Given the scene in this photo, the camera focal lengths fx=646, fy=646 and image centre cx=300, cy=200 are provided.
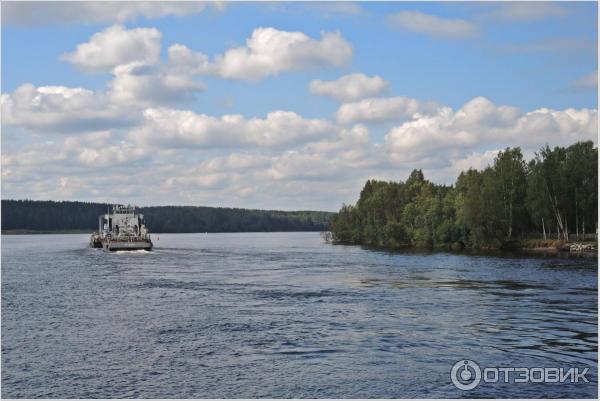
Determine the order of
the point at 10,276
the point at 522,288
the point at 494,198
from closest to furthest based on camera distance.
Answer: the point at 522,288, the point at 10,276, the point at 494,198

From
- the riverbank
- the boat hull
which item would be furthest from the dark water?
the boat hull

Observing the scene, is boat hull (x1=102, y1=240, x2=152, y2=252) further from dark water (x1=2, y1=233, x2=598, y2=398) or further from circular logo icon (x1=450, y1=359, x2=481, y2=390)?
circular logo icon (x1=450, y1=359, x2=481, y2=390)

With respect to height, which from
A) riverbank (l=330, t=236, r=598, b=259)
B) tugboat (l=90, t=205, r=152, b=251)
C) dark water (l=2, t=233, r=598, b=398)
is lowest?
Result: dark water (l=2, t=233, r=598, b=398)

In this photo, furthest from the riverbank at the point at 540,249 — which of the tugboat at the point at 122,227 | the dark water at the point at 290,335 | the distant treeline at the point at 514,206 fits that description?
the tugboat at the point at 122,227

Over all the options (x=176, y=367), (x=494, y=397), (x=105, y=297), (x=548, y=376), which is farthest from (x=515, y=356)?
(x=105, y=297)

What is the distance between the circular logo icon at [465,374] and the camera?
22.1m

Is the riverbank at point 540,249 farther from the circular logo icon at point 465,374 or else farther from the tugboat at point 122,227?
the circular logo icon at point 465,374

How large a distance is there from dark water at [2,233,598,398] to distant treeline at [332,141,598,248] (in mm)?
51164

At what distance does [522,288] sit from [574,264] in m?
26.3

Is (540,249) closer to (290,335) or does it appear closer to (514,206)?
(514,206)

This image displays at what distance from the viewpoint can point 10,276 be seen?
63.8 meters

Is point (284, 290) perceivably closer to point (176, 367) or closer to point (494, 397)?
point (176, 367)

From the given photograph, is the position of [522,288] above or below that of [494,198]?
below

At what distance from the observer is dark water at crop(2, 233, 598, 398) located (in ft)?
72.8
